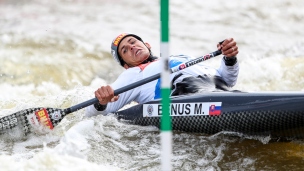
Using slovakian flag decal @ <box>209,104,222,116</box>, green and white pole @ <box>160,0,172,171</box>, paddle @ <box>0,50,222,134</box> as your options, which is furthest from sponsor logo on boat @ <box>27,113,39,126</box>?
green and white pole @ <box>160,0,172,171</box>

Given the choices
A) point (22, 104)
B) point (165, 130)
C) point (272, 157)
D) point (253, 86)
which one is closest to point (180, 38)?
point (253, 86)

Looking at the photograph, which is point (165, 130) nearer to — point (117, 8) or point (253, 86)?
point (253, 86)

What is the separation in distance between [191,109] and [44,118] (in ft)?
4.71

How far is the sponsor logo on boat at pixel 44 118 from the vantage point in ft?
18.1

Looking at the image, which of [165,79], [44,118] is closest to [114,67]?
[44,118]

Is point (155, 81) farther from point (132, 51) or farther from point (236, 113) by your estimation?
point (236, 113)

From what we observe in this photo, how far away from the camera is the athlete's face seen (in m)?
5.73

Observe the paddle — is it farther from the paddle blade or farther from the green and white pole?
the green and white pole

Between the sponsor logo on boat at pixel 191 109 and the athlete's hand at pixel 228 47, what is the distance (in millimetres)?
540

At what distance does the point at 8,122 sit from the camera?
5484 millimetres

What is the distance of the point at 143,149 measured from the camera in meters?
5.01

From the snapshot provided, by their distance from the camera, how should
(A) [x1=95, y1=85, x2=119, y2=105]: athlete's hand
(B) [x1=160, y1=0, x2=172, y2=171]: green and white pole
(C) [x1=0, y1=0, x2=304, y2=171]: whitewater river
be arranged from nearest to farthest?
(B) [x1=160, y1=0, x2=172, y2=171]: green and white pole → (C) [x1=0, y1=0, x2=304, y2=171]: whitewater river → (A) [x1=95, y1=85, x2=119, y2=105]: athlete's hand

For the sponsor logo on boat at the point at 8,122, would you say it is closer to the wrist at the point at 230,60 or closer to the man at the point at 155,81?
the man at the point at 155,81

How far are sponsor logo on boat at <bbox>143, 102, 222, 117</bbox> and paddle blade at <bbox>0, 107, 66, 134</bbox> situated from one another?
0.88 m
